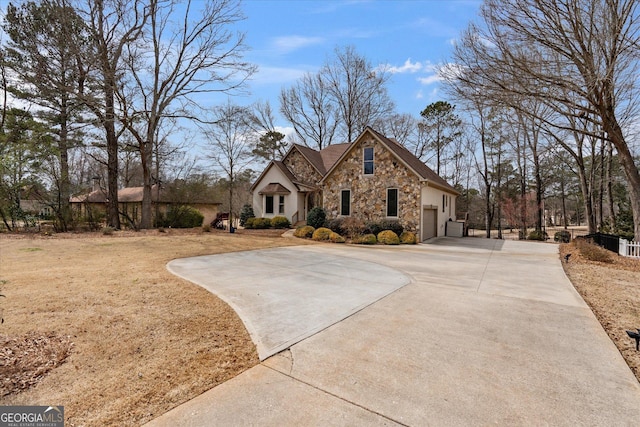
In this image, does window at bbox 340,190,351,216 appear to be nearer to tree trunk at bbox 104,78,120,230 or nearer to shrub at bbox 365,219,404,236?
shrub at bbox 365,219,404,236

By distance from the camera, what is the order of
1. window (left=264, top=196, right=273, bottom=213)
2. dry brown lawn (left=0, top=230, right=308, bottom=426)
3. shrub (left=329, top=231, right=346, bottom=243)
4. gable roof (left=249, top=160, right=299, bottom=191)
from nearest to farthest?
dry brown lawn (left=0, top=230, right=308, bottom=426) < shrub (left=329, top=231, right=346, bottom=243) < gable roof (left=249, top=160, right=299, bottom=191) < window (left=264, top=196, right=273, bottom=213)

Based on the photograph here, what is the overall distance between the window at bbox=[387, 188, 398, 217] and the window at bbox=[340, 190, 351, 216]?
237cm

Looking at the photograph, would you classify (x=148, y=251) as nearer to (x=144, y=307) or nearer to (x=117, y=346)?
(x=144, y=307)

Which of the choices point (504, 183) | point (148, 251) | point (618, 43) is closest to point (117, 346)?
point (148, 251)

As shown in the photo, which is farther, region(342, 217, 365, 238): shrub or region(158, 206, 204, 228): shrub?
region(158, 206, 204, 228): shrub

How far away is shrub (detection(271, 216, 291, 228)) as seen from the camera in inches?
855

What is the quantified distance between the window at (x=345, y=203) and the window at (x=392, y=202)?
7.76ft

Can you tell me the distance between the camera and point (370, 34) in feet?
40.1

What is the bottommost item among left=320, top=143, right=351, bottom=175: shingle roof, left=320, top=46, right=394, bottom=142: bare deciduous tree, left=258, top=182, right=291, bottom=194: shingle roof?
left=258, top=182, right=291, bottom=194: shingle roof

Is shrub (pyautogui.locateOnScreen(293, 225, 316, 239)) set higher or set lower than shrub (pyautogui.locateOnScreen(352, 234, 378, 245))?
higher

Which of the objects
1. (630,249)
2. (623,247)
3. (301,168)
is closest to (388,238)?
(623,247)

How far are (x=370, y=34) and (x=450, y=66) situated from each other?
11.2 feet

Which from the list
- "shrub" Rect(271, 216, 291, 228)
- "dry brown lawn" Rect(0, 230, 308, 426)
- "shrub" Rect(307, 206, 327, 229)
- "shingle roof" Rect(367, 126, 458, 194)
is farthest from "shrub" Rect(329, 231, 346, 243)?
"dry brown lawn" Rect(0, 230, 308, 426)

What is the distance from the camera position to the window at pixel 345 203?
1823 centimetres
